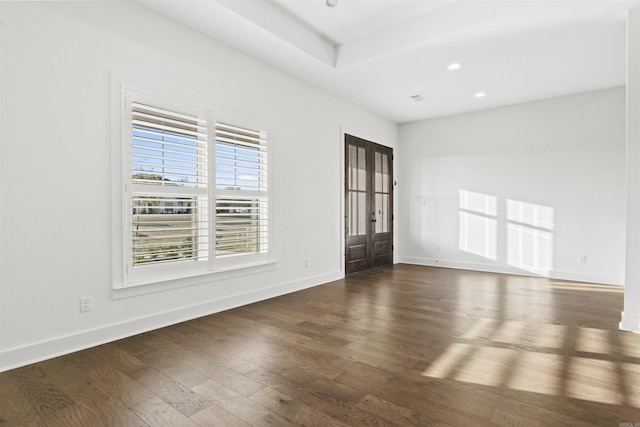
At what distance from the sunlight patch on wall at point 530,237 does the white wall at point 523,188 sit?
0.05 feet

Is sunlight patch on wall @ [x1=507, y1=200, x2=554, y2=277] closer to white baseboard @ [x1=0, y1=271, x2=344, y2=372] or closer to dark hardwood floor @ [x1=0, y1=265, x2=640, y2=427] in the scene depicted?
dark hardwood floor @ [x1=0, y1=265, x2=640, y2=427]

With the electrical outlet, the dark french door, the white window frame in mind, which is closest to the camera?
the electrical outlet

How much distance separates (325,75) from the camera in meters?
4.55

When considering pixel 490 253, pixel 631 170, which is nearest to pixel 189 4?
pixel 631 170

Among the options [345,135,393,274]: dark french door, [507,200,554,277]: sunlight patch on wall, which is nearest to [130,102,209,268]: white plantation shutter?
[345,135,393,274]: dark french door

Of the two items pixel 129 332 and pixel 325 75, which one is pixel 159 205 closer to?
pixel 129 332

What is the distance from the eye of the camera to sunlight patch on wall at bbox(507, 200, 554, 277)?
546 cm

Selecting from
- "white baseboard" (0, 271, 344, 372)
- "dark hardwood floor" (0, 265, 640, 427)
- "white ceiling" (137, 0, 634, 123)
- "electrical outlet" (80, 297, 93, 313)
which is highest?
"white ceiling" (137, 0, 634, 123)

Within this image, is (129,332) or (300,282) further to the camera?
(300,282)

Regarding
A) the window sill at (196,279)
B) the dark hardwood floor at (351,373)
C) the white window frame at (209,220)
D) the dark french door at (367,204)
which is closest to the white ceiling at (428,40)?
the white window frame at (209,220)

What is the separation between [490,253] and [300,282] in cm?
359

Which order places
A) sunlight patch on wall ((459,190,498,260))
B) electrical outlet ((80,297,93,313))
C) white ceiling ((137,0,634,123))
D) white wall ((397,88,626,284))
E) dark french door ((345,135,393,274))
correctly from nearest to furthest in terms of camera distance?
electrical outlet ((80,297,93,313)) → white ceiling ((137,0,634,123)) → white wall ((397,88,626,284)) → dark french door ((345,135,393,274)) → sunlight patch on wall ((459,190,498,260))

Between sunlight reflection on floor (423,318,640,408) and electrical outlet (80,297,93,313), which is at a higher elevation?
electrical outlet (80,297,93,313)

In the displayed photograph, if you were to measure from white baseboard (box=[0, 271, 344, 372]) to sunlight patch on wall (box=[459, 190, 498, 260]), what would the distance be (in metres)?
3.86
